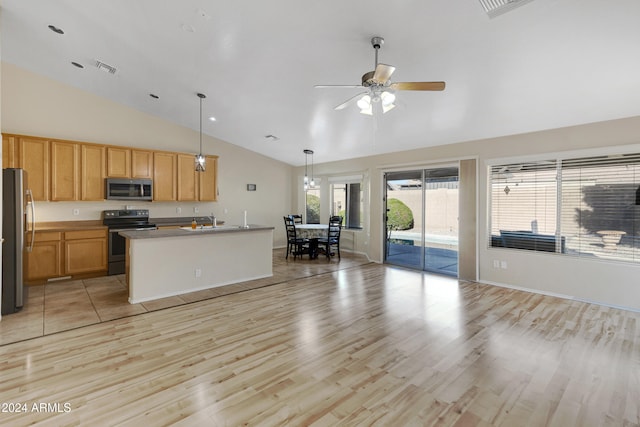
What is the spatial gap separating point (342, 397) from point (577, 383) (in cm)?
186

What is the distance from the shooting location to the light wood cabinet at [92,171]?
5.46m

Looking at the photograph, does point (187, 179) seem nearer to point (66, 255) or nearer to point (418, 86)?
point (66, 255)

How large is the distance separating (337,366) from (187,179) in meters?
5.56

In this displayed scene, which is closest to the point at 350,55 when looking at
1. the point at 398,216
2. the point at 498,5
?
the point at 498,5

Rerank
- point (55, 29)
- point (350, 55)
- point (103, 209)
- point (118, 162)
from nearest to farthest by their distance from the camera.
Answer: point (350, 55) → point (55, 29) → point (118, 162) → point (103, 209)

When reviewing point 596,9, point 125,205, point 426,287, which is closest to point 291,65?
point 596,9

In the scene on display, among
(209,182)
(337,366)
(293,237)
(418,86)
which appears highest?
(418,86)

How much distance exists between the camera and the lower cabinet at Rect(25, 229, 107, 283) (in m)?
4.81

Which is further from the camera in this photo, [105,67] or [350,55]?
[105,67]

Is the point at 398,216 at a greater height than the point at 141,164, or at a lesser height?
lesser

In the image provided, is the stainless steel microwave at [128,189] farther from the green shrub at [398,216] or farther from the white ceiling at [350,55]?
the green shrub at [398,216]

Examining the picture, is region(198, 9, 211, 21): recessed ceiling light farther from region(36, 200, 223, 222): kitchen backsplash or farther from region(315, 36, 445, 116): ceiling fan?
region(36, 200, 223, 222): kitchen backsplash

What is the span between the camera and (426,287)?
497 centimetres

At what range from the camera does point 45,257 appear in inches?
192
